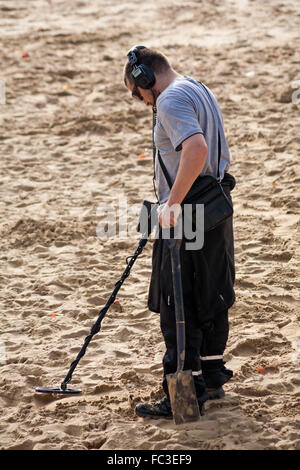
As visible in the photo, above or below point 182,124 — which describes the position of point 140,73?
above

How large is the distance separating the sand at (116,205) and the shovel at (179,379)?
0.23ft

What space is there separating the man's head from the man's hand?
1.74 feet

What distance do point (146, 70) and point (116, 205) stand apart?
10.4ft

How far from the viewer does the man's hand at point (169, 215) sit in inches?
122

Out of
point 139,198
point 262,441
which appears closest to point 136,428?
point 262,441

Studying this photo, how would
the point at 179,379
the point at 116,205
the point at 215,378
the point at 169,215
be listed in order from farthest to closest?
the point at 116,205 < the point at 215,378 < the point at 179,379 < the point at 169,215

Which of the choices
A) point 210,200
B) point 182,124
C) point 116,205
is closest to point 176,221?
point 210,200

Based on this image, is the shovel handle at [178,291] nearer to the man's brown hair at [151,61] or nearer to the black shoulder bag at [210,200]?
the black shoulder bag at [210,200]

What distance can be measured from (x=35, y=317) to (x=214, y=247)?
180cm

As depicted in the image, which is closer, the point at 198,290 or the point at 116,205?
the point at 198,290

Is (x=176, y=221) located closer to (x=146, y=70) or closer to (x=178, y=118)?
(x=178, y=118)

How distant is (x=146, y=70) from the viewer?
10.3 feet

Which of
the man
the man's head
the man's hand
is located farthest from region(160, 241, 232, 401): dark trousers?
the man's head

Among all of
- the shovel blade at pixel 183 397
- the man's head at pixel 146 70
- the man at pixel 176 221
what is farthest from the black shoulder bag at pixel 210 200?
the shovel blade at pixel 183 397
